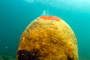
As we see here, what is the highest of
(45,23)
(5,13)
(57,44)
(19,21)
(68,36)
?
(19,21)

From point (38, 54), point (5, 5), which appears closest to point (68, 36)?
point (38, 54)

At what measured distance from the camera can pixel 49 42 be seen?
4109mm

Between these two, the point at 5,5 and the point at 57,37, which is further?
the point at 5,5

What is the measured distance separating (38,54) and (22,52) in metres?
0.46

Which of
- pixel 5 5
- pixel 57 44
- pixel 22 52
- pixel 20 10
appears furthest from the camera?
pixel 20 10

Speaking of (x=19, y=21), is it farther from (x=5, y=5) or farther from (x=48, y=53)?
(x=48, y=53)

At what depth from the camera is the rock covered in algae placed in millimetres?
4035

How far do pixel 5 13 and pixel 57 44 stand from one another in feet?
232

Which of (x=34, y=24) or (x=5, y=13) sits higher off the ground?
(x=5, y=13)

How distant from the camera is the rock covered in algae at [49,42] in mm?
4035

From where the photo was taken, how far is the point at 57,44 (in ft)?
13.5

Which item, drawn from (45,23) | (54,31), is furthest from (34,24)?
(54,31)

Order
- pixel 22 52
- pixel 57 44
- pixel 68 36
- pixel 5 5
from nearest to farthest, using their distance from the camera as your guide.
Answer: pixel 22 52 < pixel 57 44 < pixel 68 36 < pixel 5 5

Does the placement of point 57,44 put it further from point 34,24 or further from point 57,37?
point 34,24
